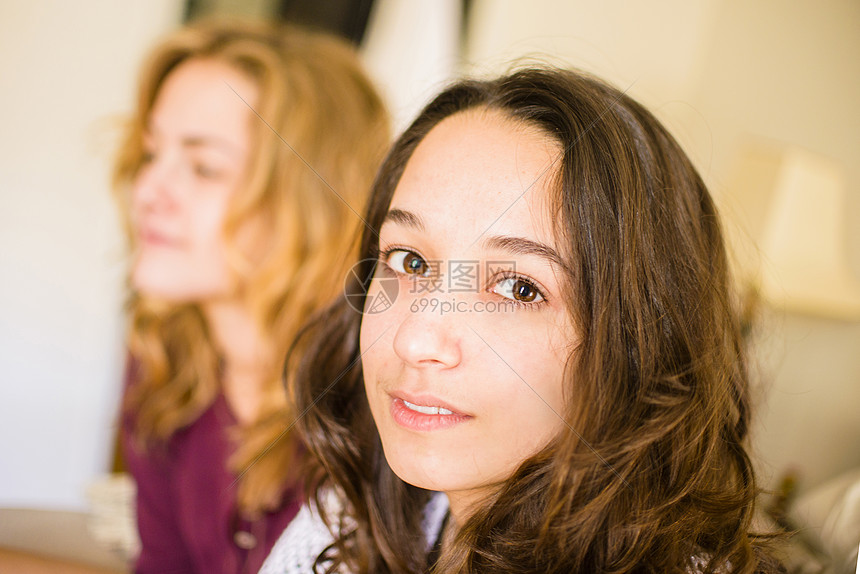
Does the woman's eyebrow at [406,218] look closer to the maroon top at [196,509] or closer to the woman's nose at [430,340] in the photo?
the woman's nose at [430,340]

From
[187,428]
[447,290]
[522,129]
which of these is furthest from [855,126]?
[187,428]

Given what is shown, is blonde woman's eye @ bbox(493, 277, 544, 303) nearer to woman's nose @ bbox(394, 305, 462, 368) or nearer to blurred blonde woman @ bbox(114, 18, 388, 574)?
woman's nose @ bbox(394, 305, 462, 368)

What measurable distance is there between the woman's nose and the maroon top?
20.3 inches

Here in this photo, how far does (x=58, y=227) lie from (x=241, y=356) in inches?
22.4

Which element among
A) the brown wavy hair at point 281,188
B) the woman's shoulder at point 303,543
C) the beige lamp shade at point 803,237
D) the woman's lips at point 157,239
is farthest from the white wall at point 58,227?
the beige lamp shade at point 803,237

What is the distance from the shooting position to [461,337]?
0.47 meters

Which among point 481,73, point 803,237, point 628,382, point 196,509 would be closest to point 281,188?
point 481,73

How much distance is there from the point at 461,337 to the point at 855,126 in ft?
3.45

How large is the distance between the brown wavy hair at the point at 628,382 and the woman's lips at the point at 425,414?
75 millimetres

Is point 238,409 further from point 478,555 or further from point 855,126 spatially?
point 855,126

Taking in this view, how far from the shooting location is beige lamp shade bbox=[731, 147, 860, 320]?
0.99 meters

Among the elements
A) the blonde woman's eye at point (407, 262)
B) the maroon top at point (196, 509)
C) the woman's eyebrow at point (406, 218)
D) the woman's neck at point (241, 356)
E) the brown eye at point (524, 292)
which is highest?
the woman's eyebrow at point (406, 218)

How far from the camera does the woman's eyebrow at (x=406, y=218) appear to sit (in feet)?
1.71

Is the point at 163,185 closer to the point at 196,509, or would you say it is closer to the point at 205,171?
the point at 205,171
